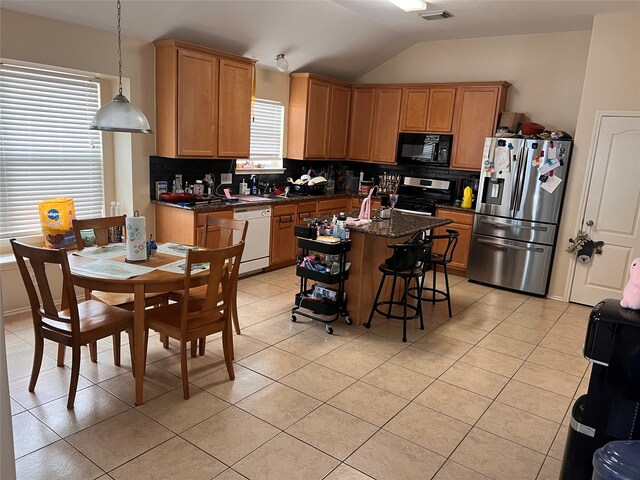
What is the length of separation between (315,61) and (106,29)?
269 cm

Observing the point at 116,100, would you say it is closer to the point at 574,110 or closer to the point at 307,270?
the point at 307,270

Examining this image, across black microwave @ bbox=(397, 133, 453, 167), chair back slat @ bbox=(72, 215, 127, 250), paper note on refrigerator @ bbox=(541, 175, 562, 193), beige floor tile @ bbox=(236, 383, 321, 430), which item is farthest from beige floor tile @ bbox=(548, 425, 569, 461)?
black microwave @ bbox=(397, 133, 453, 167)

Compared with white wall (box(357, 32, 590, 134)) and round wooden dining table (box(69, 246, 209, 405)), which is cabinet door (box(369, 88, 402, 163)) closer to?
white wall (box(357, 32, 590, 134))

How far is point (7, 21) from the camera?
3525 mm

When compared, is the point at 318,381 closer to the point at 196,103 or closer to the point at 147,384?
the point at 147,384

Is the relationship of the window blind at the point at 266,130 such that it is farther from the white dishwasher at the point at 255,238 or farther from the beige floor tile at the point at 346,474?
the beige floor tile at the point at 346,474

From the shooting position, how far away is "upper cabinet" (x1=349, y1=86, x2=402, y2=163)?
6.48 metres

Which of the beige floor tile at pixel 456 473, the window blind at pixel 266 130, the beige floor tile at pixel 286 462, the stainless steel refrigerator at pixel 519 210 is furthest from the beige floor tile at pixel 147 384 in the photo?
the stainless steel refrigerator at pixel 519 210

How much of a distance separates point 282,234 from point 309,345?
222 cm

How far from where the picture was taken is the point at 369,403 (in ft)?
9.62

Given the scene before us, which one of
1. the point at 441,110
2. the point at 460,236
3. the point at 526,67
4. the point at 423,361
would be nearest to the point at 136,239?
the point at 423,361

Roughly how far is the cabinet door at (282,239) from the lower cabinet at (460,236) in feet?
6.12

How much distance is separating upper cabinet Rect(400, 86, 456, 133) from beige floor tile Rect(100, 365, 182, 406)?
4597 millimetres

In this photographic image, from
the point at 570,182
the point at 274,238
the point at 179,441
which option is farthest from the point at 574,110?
the point at 179,441
